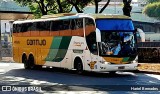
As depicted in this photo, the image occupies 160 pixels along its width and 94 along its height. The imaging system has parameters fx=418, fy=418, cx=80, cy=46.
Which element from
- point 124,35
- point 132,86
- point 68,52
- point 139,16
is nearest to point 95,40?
point 124,35

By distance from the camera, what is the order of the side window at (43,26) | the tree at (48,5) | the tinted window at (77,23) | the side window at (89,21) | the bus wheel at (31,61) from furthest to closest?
the tree at (48,5) → the bus wheel at (31,61) → the side window at (43,26) → the tinted window at (77,23) → the side window at (89,21)

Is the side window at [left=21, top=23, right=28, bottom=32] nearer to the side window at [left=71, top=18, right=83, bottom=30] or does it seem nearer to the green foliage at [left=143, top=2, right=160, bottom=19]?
the side window at [left=71, top=18, right=83, bottom=30]

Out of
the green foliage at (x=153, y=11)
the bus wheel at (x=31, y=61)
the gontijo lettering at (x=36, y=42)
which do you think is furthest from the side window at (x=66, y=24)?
the green foliage at (x=153, y=11)

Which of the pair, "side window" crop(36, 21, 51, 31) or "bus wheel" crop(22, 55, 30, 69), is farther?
"bus wheel" crop(22, 55, 30, 69)

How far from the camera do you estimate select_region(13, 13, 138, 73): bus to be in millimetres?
20516

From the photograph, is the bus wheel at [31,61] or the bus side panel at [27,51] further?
the bus wheel at [31,61]

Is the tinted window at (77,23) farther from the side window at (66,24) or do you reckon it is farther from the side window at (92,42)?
the side window at (92,42)

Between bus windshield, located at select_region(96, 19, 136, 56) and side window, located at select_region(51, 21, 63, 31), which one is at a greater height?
side window, located at select_region(51, 21, 63, 31)

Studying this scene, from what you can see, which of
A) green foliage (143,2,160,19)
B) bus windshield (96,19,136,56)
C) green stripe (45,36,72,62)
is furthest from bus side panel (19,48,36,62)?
green foliage (143,2,160,19)

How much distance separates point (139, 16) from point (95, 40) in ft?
281

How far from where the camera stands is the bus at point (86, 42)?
67.3ft

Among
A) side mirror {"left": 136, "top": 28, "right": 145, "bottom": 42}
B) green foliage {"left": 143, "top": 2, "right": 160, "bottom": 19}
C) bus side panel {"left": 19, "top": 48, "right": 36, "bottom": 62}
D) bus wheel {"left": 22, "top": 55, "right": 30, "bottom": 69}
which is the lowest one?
bus wheel {"left": 22, "top": 55, "right": 30, "bottom": 69}

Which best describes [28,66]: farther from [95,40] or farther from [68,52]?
[95,40]

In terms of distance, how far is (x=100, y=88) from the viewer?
15.6m
